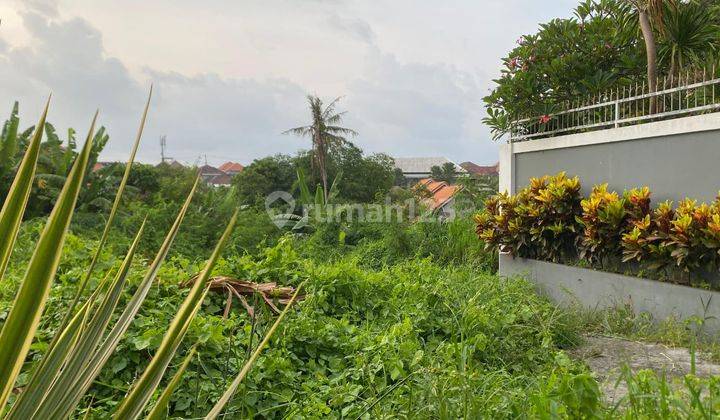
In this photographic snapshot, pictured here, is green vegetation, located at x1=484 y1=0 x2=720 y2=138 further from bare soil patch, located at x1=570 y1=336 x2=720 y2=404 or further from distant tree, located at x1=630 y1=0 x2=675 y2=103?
bare soil patch, located at x1=570 y1=336 x2=720 y2=404

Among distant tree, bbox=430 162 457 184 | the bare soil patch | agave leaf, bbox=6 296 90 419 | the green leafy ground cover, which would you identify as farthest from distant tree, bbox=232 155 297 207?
agave leaf, bbox=6 296 90 419

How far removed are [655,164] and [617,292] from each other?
1.38 metres

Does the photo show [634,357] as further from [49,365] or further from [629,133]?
[49,365]

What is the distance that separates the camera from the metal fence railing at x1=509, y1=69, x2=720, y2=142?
5.60 metres

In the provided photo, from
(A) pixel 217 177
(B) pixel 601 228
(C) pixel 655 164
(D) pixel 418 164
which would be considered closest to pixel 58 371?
(B) pixel 601 228

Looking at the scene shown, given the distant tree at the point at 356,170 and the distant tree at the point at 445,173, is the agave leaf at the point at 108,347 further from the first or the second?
the distant tree at the point at 445,173

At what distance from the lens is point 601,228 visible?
5707mm

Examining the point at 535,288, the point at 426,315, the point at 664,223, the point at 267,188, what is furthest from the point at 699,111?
the point at 267,188

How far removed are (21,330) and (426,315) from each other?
293 centimetres

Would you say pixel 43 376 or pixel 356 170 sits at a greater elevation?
pixel 356 170

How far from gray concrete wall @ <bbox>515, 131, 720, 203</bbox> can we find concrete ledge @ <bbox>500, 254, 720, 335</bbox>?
0.95 metres

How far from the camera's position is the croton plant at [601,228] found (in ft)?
15.8

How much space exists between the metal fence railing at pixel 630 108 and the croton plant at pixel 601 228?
2.41ft

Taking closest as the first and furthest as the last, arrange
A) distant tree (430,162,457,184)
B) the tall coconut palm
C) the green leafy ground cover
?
1. the green leafy ground cover
2. the tall coconut palm
3. distant tree (430,162,457,184)
